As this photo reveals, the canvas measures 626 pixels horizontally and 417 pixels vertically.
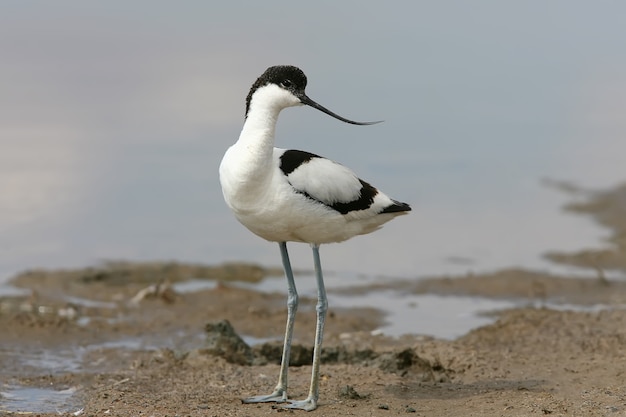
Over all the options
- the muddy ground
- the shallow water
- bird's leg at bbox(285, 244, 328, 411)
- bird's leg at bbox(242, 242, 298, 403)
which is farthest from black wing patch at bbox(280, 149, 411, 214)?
the shallow water

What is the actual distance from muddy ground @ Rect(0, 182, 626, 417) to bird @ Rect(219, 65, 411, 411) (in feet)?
2.77

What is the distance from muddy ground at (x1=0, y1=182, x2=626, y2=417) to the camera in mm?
7613

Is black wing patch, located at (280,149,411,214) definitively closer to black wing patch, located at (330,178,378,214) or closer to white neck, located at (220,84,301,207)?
black wing patch, located at (330,178,378,214)

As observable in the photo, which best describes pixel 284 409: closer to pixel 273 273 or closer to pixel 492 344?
pixel 492 344

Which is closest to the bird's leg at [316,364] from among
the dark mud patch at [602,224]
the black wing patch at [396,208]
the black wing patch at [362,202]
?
the black wing patch at [362,202]

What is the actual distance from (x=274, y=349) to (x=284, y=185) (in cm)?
284

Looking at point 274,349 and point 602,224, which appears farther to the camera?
point 602,224

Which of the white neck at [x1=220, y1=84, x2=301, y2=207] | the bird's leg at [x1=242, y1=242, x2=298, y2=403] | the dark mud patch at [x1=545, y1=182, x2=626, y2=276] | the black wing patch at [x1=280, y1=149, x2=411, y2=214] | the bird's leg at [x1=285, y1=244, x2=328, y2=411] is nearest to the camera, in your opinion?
the white neck at [x1=220, y1=84, x2=301, y2=207]

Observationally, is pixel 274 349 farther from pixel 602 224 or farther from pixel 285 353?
pixel 602 224

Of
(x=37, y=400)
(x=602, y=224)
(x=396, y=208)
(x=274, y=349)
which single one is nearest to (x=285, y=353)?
(x=396, y=208)

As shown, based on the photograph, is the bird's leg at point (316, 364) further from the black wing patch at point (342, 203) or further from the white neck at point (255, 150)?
the white neck at point (255, 150)

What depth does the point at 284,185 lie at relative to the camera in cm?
710

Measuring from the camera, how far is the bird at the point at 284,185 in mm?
7055

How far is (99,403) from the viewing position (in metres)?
7.67
